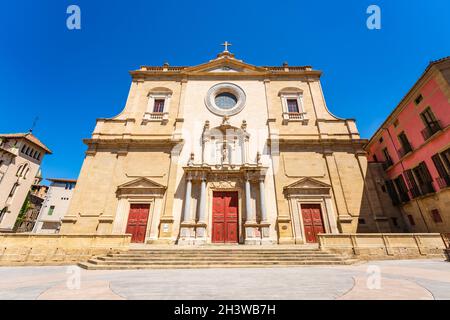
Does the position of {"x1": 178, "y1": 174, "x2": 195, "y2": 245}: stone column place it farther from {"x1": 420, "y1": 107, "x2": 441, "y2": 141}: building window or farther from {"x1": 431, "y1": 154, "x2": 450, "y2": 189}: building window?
{"x1": 420, "y1": 107, "x2": 441, "y2": 141}: building window

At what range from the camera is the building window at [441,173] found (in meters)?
12.2

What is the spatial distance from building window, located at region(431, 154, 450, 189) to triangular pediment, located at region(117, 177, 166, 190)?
18.1 m

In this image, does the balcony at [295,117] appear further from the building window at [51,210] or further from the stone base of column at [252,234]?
the building window at [51,210]

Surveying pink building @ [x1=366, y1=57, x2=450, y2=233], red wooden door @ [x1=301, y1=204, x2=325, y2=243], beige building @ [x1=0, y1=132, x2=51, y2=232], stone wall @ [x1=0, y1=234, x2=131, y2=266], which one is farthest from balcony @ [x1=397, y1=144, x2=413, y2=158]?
beige building @ [x1=0, y1=132, x2=51, y2=232]

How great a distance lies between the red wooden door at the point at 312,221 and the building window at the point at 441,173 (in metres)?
7.30

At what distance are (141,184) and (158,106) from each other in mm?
7887

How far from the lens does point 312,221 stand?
14031 millimetres

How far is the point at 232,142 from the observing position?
1666 cm

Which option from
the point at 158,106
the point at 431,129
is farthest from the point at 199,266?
the point at 431,129

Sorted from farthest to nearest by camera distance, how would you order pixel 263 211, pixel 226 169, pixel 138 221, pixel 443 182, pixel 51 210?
pixel 51 210, pixel 226 169, pixel 138 221, pixel 263 211, pixel 443 182

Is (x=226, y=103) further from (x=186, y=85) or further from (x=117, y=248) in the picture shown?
(x=117, y=248)

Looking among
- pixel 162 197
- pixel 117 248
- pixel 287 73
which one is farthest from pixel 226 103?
pixel 117 248

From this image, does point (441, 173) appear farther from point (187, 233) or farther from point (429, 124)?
point (187, 233)
